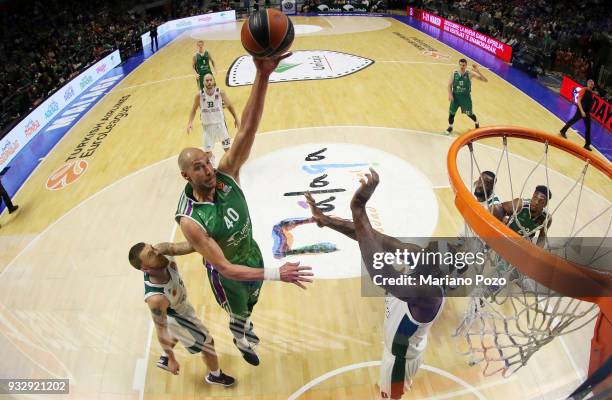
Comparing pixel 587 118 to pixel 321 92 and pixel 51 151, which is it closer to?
pixel 321 92

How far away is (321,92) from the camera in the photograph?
37.5 ft

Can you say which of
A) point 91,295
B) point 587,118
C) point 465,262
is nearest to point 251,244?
point 465,262

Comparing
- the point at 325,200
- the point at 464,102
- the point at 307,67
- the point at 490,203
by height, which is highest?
the point at 490,203

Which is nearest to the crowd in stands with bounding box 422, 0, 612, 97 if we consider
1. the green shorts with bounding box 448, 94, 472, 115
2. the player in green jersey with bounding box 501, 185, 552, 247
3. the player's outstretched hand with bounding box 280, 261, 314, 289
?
the green shorts with bounding box 448, 94, 472, 115

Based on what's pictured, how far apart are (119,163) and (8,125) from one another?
128 inches

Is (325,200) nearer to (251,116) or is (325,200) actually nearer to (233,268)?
(251,116)

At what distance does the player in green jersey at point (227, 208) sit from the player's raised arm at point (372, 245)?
0.43m

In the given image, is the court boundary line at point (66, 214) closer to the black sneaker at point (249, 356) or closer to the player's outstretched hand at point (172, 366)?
the player's outstretched hand at point (172, 366)

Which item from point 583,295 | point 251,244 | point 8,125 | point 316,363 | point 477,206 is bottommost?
point 316,363

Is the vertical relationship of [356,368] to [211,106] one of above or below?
below

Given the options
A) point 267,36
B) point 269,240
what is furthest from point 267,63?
point 269,240

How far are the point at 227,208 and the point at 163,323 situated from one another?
1.22m

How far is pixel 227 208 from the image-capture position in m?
3.17

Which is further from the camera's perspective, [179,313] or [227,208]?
[179,313]
